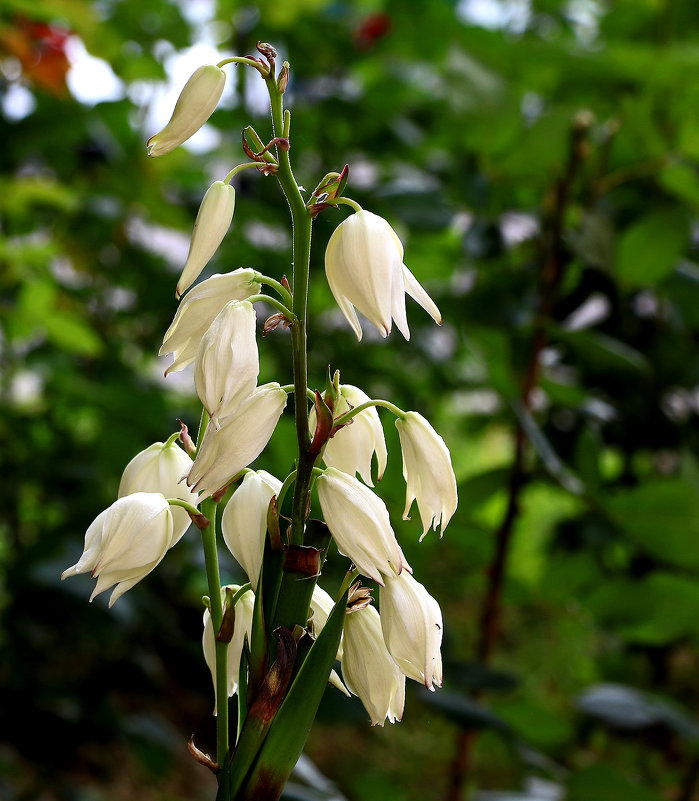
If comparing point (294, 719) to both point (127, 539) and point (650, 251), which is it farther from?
point (650, 251)

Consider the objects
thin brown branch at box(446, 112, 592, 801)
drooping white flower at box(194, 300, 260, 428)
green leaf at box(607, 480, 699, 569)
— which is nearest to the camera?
drooping white flower at box(194, 300, 260, 428)

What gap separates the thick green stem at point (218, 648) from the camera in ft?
0.89

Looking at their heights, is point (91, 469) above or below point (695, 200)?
below

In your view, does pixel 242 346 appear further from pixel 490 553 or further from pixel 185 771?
pixel 185 771

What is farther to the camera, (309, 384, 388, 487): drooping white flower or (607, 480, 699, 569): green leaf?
(607, 480, 699, 569): green leaf

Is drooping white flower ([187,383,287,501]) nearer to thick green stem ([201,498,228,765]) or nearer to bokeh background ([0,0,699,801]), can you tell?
thick green stem ([201,498,228,765])

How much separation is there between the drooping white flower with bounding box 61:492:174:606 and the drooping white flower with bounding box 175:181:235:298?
70 mm

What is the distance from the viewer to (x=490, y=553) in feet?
2.39

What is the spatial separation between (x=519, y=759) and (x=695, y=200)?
49 centimetres

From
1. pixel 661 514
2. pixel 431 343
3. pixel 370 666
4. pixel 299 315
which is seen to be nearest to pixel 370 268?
pixel 299 315

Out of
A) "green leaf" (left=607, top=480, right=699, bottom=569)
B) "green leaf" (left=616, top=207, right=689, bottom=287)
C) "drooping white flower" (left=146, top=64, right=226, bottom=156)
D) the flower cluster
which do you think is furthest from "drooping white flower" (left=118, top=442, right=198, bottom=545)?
"green leaf" (left=616, top=207, right=689, bottom=287)

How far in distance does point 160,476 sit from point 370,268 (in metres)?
0.11

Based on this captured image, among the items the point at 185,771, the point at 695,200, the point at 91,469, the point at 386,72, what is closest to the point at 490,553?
the point at 695,200

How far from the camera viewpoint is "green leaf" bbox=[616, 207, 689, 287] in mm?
678
